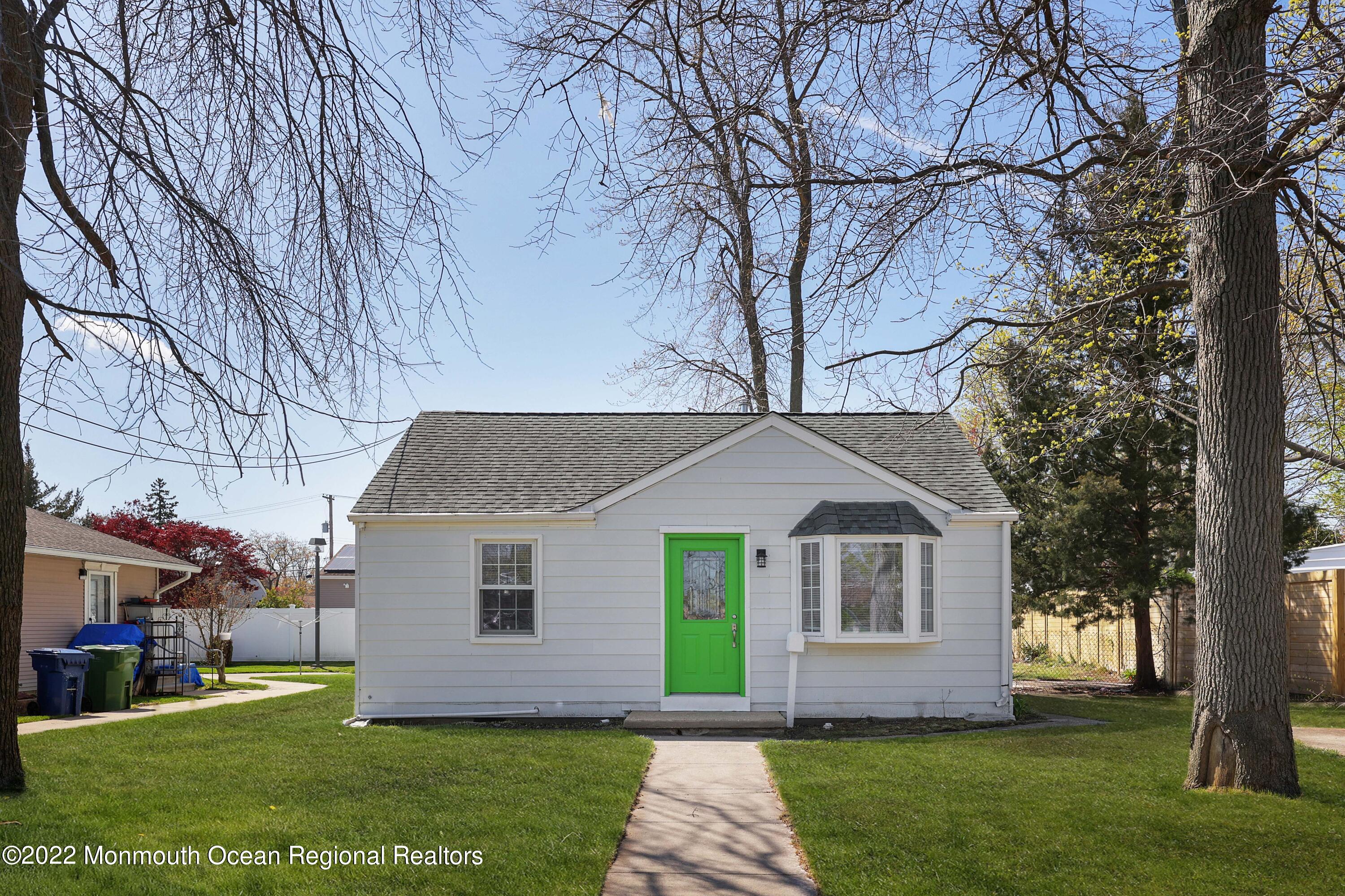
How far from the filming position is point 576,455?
1403 centimetres

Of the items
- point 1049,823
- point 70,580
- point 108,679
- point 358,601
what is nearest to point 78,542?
point 70,580

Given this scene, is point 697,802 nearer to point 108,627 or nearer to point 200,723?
point 200,723

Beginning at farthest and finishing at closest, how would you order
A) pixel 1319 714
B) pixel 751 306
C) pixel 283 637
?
1. pixel 283 637
2. pixel 1319 714
3. pixel 751 306

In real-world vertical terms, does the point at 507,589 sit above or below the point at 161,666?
above

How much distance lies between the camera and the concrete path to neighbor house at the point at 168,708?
12258 mm

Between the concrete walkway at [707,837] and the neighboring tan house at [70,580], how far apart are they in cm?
1165

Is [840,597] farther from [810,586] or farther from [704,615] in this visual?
[704,615]

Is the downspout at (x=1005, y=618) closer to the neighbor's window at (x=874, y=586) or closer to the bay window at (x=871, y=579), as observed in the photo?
the bay window at (x=871, y=579)

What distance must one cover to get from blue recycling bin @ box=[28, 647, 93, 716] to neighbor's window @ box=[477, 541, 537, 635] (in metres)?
6.11

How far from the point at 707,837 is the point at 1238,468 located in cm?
472

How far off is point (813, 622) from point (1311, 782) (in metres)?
5.45

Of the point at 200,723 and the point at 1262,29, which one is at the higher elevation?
the point at 1262,29

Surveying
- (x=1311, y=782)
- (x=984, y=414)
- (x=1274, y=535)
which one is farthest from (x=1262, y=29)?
(x=984, y=414)

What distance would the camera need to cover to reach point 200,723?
11977 millimetres
